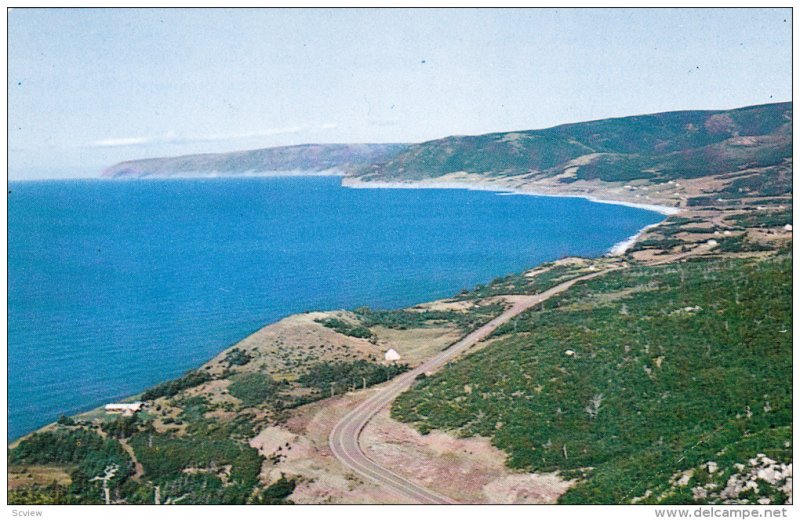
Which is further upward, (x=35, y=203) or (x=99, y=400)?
(x=35, y=203)

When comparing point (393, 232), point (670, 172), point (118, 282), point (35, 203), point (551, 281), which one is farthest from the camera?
point (35, 203)

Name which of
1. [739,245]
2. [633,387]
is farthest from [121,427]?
[739,245]

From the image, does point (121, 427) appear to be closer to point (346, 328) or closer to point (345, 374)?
point (345, 374)

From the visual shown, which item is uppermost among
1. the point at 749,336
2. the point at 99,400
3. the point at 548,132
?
the point at 548,132

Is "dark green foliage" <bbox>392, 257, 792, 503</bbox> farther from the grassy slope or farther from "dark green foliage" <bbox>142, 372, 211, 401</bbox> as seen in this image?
the grassy slope

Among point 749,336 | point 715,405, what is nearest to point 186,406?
point 715,405

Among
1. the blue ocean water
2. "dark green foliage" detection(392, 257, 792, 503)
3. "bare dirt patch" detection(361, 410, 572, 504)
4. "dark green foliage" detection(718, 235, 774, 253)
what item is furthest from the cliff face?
"bare dirt patch" detection(361, 410, 572, 504)

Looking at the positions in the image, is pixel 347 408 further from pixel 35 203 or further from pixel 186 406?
pixel 35 203
